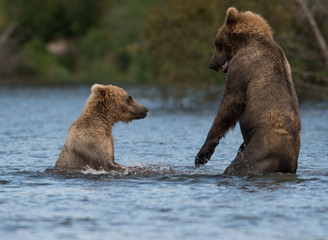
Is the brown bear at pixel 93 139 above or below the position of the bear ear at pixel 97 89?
below

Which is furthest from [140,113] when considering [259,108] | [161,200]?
[161,200]

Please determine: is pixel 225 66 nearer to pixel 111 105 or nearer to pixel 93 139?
pixel 111 105

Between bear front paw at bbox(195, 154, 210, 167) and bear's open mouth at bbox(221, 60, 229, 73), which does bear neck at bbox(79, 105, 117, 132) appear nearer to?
bear front paw at bbox(195, 154, 210, 167)

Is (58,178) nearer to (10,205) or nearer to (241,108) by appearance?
(10,205)

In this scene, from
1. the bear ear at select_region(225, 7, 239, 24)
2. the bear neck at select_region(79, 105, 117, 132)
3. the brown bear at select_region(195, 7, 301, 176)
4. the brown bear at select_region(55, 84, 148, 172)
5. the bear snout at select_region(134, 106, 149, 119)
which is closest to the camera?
the brown bear at select_region(195, 7, 301, 176)

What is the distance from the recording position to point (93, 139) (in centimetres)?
962

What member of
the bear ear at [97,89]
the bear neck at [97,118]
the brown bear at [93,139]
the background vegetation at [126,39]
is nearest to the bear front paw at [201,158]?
the brown bear at [93,139]

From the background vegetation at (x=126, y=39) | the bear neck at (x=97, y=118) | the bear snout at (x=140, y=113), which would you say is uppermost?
the background vegetation at (x=126, y=39)

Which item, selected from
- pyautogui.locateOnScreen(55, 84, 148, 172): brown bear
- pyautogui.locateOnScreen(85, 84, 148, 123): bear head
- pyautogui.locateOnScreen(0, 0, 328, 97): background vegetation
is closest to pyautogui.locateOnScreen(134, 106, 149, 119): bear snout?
pyautogui.locateOnScreen(85, 84, 148, 123): bear head

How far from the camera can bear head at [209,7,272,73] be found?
9250 millimetres

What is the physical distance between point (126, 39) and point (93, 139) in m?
51.4

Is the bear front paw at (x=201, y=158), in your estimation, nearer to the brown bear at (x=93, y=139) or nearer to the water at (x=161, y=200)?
the water at (x=161, y=200)

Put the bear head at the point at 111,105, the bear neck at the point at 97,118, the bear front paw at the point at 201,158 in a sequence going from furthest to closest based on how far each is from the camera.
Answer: the bear head at the point at 111,105 → the bear neck at the point at 97,118 → the bear front paw at the point at 201,158

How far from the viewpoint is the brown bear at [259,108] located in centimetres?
867
